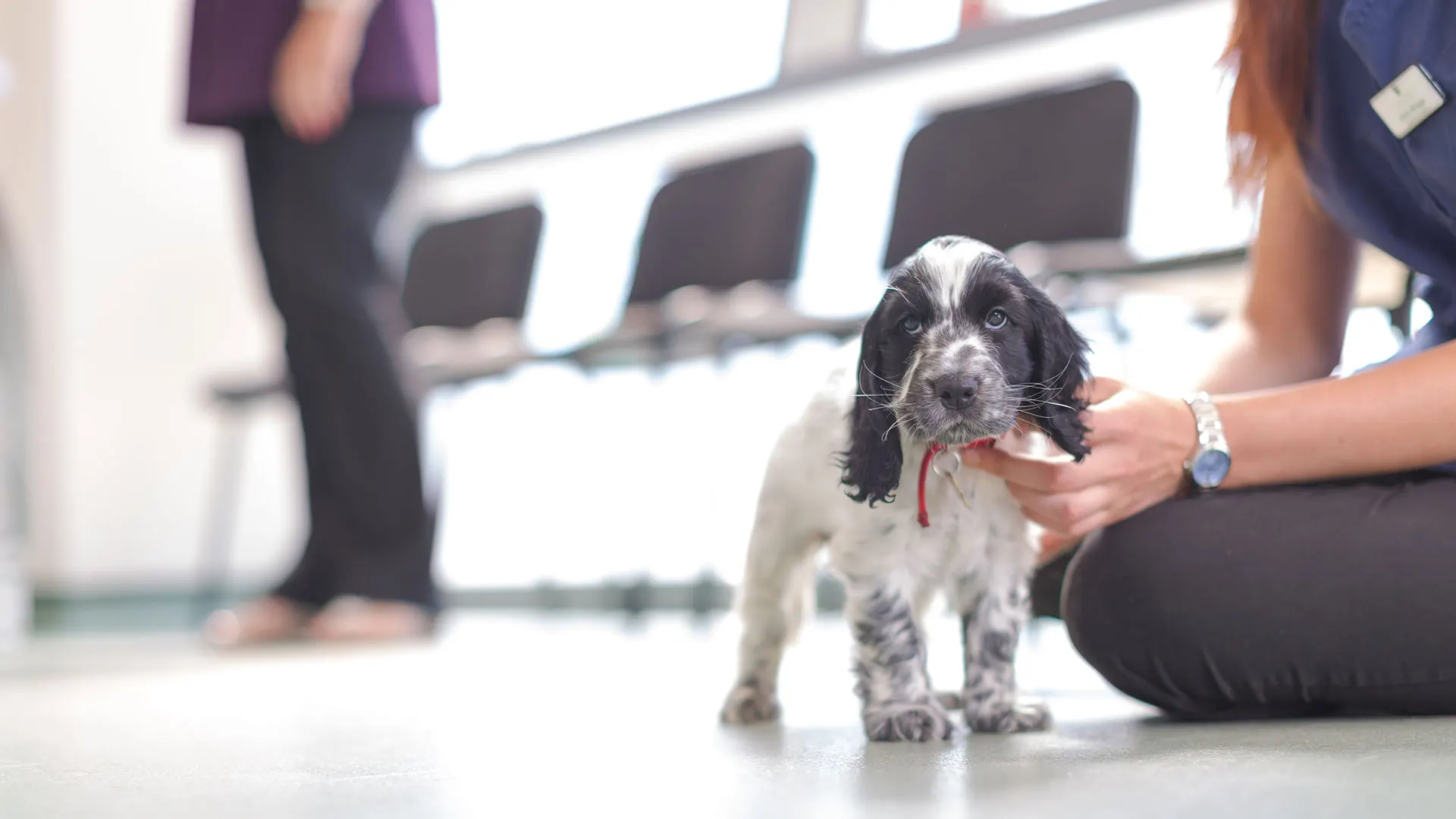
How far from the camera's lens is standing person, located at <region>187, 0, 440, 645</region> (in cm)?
332

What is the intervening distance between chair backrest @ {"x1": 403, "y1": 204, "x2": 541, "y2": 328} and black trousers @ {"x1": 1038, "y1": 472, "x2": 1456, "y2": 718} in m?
3.53

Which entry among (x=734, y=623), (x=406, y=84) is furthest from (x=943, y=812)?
(x=406, y=84)

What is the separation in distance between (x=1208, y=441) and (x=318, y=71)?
237cm

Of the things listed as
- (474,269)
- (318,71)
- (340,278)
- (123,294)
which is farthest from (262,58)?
(123,294)

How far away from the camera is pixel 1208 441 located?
1442mm

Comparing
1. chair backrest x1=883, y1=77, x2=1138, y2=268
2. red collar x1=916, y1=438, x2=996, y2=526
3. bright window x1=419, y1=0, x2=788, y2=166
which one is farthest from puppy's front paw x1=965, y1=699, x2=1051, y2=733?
bright window x1=419, y1=0, x2=788, y2=166

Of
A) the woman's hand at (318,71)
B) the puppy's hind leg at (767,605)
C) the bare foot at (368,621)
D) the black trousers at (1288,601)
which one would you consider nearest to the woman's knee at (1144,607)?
the black trousers at (1288,601)

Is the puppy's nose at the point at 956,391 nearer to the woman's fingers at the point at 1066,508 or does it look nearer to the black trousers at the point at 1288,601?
the woman's fingers at the point at 1066,508

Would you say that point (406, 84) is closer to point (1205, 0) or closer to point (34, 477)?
point (1205, 0)

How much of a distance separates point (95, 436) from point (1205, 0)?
186 inches

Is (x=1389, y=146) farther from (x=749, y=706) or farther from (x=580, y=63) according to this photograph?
(x=580, y=63)

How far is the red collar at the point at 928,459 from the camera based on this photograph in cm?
133

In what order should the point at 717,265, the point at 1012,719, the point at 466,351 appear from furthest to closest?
the point at 466,351 → the point at 717,265 → the point at 1012,719

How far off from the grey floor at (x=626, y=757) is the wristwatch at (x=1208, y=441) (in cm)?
26
